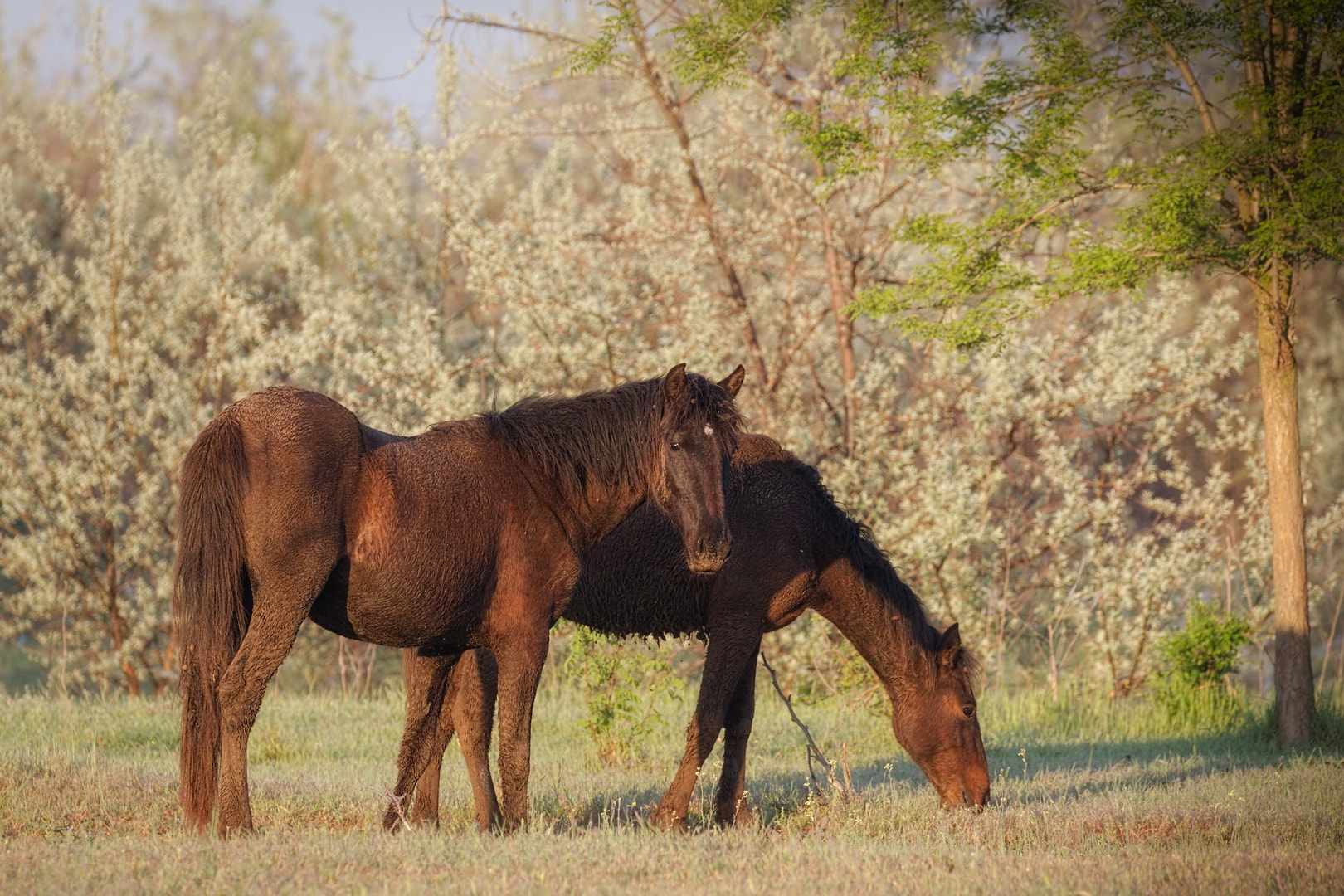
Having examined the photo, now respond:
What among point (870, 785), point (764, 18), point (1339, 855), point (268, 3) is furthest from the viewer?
point (268, 3)

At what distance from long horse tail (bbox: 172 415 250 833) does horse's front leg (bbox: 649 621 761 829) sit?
7.99 ft

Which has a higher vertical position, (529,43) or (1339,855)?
(529,43)

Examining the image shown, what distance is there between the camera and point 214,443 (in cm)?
538

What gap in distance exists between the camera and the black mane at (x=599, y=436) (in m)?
6.12

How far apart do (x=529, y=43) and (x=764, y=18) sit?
695 centimetres

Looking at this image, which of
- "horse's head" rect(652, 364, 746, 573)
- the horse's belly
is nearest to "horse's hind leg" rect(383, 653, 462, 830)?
the horse's belly

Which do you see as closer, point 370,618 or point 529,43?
point 370,618

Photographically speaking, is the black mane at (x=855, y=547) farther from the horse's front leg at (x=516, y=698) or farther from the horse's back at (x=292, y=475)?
the horse's back at (x=292, y=475)

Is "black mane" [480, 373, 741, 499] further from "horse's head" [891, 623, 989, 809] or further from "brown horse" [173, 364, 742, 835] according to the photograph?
"horse's head" [891, 623, 989, 809]

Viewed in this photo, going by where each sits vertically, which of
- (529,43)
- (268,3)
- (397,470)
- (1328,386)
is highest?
(268,3)

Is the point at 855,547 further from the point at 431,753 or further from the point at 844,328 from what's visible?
the point at 844,328

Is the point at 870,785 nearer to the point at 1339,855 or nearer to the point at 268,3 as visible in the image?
the point at 1339,855

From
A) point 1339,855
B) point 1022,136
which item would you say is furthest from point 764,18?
point 1339,855

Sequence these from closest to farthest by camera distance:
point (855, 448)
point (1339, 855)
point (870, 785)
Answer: point (1339, 855)
point (870, 785)
point (855, 448)
